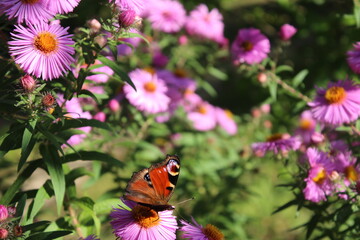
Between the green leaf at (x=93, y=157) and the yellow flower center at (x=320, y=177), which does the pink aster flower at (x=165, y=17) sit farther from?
the yellow flower center at (x=320, y=177)

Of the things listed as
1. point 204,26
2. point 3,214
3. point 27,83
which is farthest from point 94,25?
point 204,26

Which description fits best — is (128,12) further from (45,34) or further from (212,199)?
(212,199)

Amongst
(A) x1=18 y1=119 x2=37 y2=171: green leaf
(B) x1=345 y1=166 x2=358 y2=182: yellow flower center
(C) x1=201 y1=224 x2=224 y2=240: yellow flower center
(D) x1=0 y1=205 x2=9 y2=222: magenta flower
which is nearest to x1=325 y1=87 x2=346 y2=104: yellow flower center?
(B) x1=345 y1=166 x2=358 y2=182: yellow flower center

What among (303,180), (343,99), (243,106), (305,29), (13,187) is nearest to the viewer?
(13,187)

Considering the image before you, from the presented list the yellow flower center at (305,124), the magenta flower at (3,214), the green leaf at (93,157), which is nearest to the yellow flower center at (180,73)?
the yellow flower center at (305,124)

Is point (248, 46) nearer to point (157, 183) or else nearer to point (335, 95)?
point (335, 95)

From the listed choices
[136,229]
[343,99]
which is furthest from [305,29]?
[136,229]
